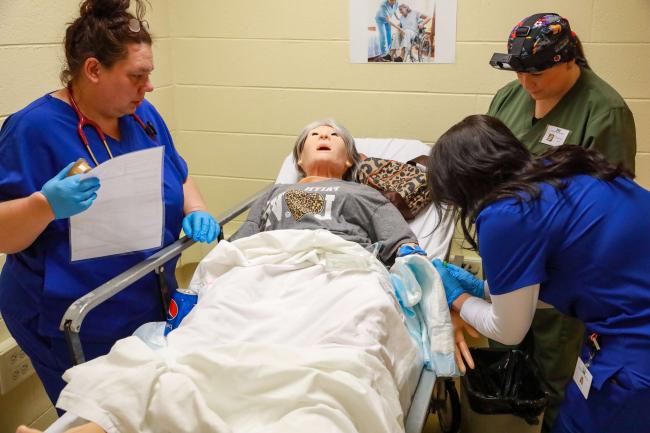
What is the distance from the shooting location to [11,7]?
2.11m

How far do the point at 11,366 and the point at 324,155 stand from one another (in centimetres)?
136

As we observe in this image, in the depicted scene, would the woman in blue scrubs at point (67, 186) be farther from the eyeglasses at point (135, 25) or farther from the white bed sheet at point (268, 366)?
the white bed sheet at point (268, 366)

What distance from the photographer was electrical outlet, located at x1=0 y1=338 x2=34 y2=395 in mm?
2123

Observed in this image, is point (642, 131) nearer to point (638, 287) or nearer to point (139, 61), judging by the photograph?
point (638, 287)

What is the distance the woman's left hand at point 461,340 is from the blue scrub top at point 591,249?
355mm

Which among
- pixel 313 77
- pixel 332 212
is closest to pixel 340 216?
pixel 332 212

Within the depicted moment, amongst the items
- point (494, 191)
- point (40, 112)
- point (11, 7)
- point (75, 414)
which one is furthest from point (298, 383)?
point (11, 7)

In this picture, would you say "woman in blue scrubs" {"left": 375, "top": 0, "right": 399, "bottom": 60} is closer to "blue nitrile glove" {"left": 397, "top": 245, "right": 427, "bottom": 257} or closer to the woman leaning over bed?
the woman leaning over bed

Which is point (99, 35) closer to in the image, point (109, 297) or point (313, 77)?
point (109, 297)

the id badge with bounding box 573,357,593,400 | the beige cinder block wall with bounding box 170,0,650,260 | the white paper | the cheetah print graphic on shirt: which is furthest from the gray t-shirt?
the beige cinder block wall with bounding box 170,0,650,260

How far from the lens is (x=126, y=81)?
5.45ft

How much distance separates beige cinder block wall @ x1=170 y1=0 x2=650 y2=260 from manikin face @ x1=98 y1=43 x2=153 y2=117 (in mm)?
1261

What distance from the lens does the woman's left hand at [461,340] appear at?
166 cm

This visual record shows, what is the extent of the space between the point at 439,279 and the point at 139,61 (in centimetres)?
102
